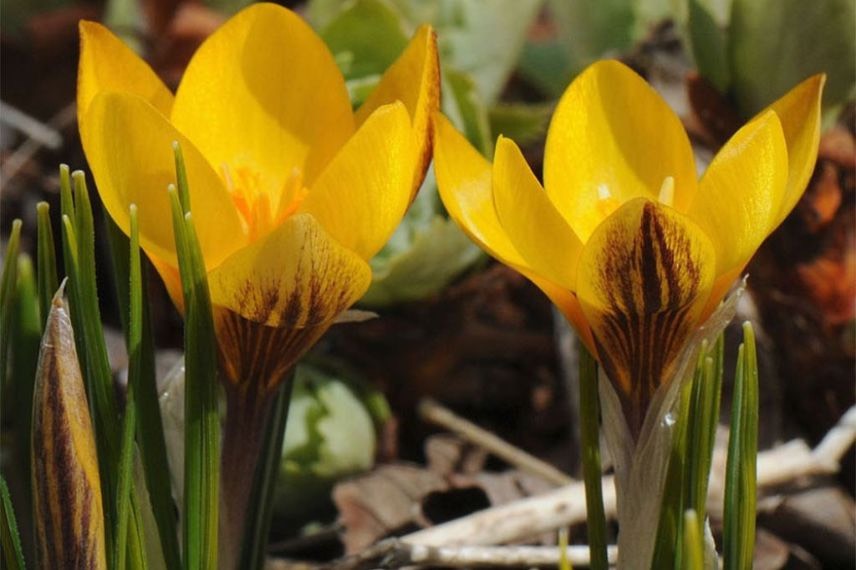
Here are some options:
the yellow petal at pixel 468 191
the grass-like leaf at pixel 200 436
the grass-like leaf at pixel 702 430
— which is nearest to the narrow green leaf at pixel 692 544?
the grass-like leaf at pixel 702 430

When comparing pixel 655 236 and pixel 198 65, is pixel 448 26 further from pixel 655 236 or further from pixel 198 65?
pixel 655 236

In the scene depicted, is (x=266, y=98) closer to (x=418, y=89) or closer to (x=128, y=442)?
(x=418, y=89)

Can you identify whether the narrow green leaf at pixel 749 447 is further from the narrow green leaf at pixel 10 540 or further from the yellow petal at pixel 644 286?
the narrow green leaf at pixel 10 540

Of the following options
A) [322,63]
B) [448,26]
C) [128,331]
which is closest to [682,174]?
[322,63]

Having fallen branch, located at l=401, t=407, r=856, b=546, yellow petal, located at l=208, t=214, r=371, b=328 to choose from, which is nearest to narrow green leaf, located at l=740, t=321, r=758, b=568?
yellow petal, located at l=208, t=214, r=371, b=328

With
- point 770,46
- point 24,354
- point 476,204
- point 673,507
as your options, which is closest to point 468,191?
point 476,204

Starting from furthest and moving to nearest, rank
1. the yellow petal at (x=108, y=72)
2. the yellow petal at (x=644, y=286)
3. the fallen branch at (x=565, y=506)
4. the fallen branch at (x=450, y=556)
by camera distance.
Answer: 1. the fallen branch at (x=565, y=506)
2. the fallen branch at (x=450, y=556)
3. the yellow petal at (x=108, y=72)
4. the yellow petal at (x=644, y=286)
